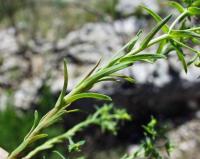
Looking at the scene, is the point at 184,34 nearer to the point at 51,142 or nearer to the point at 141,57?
the point at 141,57

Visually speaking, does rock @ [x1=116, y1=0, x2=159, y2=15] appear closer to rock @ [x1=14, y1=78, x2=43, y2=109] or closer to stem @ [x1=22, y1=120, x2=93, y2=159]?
rock @ [x1=14, y1=78, x2=43, y2=109]

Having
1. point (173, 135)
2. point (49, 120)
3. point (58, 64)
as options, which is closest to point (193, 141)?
point (173, 135)

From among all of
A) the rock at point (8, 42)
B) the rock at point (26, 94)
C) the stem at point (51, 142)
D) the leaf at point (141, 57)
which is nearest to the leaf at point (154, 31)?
the leaf at point (141, 57)

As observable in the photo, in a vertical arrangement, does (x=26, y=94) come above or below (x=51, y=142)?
below

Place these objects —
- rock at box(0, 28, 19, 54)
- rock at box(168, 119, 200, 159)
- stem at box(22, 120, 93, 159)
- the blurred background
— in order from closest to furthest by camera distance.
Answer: stem at box(22, 120, 93, 159) → the blurred background → rock at box(168, 119, 200, 159) → rock at box(0, 28, 19, 54)

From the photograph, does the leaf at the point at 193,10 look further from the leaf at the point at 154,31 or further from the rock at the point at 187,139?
the rock at the point at 187,139

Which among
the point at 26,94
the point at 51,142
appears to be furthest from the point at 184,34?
the point at 26,94

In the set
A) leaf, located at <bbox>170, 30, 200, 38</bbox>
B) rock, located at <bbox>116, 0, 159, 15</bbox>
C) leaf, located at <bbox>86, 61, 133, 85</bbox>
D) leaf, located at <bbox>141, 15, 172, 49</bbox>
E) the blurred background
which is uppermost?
leaf, located at <bbox>141, 15, 172, 49</bbox>

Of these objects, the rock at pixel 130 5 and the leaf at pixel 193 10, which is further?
the rock at pixel 130 5

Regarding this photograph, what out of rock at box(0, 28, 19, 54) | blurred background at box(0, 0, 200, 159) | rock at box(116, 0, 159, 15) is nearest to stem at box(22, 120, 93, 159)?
blurred background at box(0, 0, 200, 159)

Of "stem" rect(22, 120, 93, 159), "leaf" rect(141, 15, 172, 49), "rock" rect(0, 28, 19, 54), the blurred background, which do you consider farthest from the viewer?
"rock" rect(0, 28, 19, 54)
